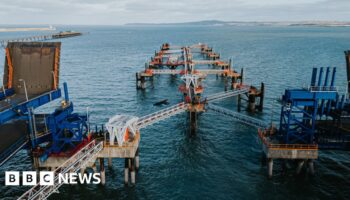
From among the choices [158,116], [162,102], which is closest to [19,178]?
[158,116]

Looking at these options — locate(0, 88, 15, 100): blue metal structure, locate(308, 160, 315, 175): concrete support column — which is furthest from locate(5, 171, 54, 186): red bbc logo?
locate(308, 160, 315, 175): concrete support column

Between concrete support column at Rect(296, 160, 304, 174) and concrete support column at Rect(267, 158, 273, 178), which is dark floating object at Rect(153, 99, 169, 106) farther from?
concrete support column at Rect(296, 160, 304, 174)

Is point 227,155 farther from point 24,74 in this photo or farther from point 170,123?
point 24,74

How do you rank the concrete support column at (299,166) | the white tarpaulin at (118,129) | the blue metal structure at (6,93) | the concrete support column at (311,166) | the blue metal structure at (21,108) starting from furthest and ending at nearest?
the concrete support column at (299,166)
the concrete support column at (311,166)
the blue metal structure at (6,93)
the white tarpaulin at (118,129)
the blue metal structure at (21,108)

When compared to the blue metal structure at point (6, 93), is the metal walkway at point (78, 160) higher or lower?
lower

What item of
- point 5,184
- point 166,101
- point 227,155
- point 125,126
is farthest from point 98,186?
point 166,101

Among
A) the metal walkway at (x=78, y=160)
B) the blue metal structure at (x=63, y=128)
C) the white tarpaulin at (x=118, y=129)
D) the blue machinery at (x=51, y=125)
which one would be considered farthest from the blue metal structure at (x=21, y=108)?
the white tarpaulin at (x=118, y=129)

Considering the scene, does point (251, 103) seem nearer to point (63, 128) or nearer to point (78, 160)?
point (63, 128)

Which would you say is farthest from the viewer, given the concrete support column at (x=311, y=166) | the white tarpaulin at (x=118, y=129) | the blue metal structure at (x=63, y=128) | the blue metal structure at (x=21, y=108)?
the concrete support column at (x=311, y=166)

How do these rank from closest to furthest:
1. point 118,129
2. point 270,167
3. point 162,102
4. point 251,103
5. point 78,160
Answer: point 78,160 < point 118,129 < point 270,167 < point 251,103 < point 162,102

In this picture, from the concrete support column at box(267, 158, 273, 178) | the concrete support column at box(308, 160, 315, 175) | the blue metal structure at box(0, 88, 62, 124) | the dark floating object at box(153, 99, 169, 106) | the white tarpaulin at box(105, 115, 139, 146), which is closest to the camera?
the blue metal structure at box(0, 88, 62, 124)

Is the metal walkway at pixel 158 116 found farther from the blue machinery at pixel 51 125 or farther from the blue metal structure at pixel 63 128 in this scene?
the blue machinery at pixel 51 125
